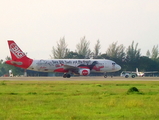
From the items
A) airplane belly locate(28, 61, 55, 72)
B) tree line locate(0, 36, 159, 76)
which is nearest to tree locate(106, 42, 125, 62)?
tree line locate(0, 36, 159, 76)

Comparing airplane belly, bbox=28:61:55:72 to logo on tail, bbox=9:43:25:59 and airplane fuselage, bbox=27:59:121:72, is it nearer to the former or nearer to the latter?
airplane fuselage, bbox=27:59:121:72

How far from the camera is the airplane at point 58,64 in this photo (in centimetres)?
7138

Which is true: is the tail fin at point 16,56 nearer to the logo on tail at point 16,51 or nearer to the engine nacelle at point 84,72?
the logo on tail at point 16,51

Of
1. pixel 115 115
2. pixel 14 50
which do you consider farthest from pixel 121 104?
pixel 14 50

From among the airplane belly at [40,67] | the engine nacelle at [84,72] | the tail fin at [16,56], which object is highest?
the tail fin at [16,56]

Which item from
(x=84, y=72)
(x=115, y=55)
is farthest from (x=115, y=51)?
(x=84, y=72)

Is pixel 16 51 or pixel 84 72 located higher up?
pixel 16 51

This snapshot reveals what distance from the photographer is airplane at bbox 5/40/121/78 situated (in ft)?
234

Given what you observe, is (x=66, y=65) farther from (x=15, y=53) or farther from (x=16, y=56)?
(x=15, y=53)

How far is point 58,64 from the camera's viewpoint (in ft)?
242

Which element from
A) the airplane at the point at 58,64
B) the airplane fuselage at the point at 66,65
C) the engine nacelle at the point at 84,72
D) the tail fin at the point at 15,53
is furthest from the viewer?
the airplane fuselage at the point at 66,65

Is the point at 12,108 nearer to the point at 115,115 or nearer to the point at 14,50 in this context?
the point at 115,115

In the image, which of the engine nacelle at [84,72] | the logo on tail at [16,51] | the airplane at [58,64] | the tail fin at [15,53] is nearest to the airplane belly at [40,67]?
the airplane at [58,64]

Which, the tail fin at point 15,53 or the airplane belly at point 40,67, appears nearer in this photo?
the tail fin at point 15,53
